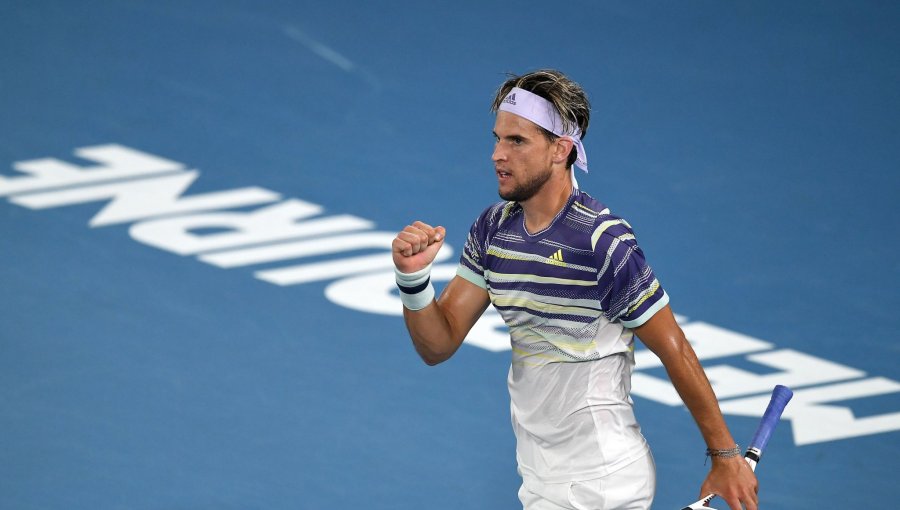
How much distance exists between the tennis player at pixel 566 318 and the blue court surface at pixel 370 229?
1766 mm

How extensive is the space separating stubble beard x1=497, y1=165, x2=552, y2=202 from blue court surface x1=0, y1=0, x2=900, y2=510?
2181mm

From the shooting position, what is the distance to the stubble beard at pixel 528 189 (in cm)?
454

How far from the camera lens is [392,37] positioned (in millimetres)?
9750

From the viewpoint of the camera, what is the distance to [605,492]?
14.9 ft

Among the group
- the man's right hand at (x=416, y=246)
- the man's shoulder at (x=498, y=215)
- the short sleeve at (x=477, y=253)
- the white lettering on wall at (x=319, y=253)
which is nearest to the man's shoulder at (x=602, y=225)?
the man's shoulder at (x=498, y=215)

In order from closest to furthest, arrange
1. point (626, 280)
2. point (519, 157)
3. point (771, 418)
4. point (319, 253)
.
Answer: point (626, 280), point (519, 157), point (771, 418), point (319, 253)

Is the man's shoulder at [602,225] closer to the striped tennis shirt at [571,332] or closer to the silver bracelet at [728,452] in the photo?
the striped tennis shirt at [571,332]

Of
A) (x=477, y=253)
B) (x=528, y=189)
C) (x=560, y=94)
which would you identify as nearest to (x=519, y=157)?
(x=528, y=189)

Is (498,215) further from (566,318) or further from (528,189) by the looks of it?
(566,318)

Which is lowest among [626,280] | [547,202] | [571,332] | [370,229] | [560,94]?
[571,332]

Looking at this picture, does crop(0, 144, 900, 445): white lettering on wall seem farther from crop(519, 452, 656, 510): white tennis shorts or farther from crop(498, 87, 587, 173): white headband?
crop(498, 87, 587, 173): white headband

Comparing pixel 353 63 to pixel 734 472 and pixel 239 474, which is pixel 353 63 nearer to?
pixel 239 474

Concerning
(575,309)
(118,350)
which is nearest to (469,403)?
(118,350)

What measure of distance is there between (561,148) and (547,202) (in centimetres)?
19
